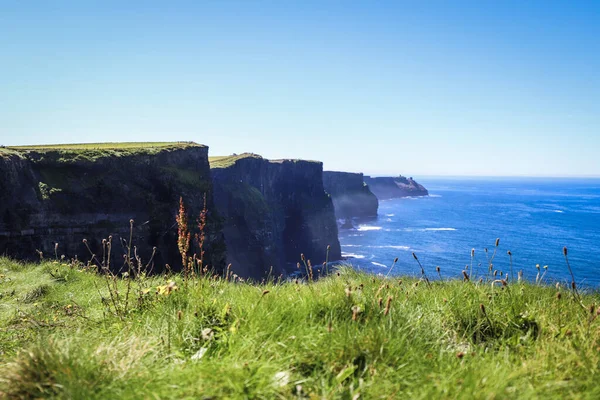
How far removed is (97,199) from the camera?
42.8 m

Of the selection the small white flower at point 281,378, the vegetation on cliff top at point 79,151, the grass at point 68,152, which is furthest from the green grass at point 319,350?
the vegetation on cliff top at point 79,151

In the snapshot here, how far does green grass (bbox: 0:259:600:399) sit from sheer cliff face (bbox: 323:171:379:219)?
5630 inches

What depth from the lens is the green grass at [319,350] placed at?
275 cm

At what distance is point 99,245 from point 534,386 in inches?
1850

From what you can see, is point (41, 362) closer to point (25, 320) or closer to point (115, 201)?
point (25, 320)

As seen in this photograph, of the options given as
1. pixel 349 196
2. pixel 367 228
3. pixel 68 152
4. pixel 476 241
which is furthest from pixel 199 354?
pixel 349 196

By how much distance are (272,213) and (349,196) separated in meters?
76.4

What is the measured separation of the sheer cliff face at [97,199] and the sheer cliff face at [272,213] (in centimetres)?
1561

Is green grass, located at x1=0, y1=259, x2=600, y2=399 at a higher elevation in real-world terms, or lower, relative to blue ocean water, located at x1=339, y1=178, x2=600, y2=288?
higher

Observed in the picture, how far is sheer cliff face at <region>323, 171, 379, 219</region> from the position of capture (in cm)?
14938

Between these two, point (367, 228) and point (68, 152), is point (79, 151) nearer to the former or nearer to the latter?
point (68, 152)

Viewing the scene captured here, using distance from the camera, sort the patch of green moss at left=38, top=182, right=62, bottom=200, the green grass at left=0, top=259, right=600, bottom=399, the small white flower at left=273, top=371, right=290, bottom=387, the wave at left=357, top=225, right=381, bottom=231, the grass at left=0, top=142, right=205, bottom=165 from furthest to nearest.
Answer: the wave at left=357, top=225, right=381, bottom=231 → the grass at left=0, top=142, right=205, bottom=165 → the patch of green moss at left=38, top=182, right=62, bottom=200 → the small white flower at left=273, top=371, right=290, bottom=387 → the green grass at left=0, top=259, right=600, bottom=399

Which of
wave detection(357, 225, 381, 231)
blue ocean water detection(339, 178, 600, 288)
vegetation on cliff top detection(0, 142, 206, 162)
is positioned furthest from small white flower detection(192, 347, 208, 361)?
wave detection(357, 225, 381, 231)

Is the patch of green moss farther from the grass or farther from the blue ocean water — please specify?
the blue ocean water
